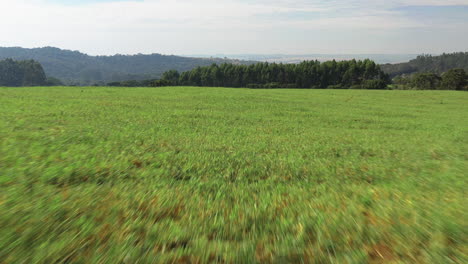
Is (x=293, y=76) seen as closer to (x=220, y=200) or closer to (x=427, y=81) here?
(x=427, y=81)

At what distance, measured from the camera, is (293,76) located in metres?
108

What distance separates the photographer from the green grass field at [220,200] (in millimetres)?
4145

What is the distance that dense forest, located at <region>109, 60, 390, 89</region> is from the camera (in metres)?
97.8

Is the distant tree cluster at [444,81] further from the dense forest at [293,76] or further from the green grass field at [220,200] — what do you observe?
the green grass field at [220,200]

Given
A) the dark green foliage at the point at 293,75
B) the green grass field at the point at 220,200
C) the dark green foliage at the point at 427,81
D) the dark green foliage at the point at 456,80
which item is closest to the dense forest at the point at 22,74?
the dark green foliage at the point at 293,75

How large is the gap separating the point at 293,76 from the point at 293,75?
0.38 metres

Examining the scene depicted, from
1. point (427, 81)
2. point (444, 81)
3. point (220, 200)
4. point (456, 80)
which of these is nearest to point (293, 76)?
point (444, 81)

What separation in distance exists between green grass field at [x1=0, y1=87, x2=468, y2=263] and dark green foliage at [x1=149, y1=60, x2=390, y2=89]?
82592 millimetres

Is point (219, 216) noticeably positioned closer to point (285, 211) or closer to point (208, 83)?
point (285, 211)

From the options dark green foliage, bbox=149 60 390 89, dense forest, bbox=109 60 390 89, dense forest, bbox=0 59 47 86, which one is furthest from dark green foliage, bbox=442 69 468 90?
dense forest, bbox=0 59 47 86

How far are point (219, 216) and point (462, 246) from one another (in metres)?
3.80

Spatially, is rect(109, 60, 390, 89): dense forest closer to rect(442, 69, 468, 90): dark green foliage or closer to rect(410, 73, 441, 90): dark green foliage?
rect(410, 73, 441, 90): dark green foliage

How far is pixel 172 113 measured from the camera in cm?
2147

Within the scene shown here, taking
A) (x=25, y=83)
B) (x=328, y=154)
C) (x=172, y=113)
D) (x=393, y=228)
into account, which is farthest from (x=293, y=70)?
(x=25, y=83)
